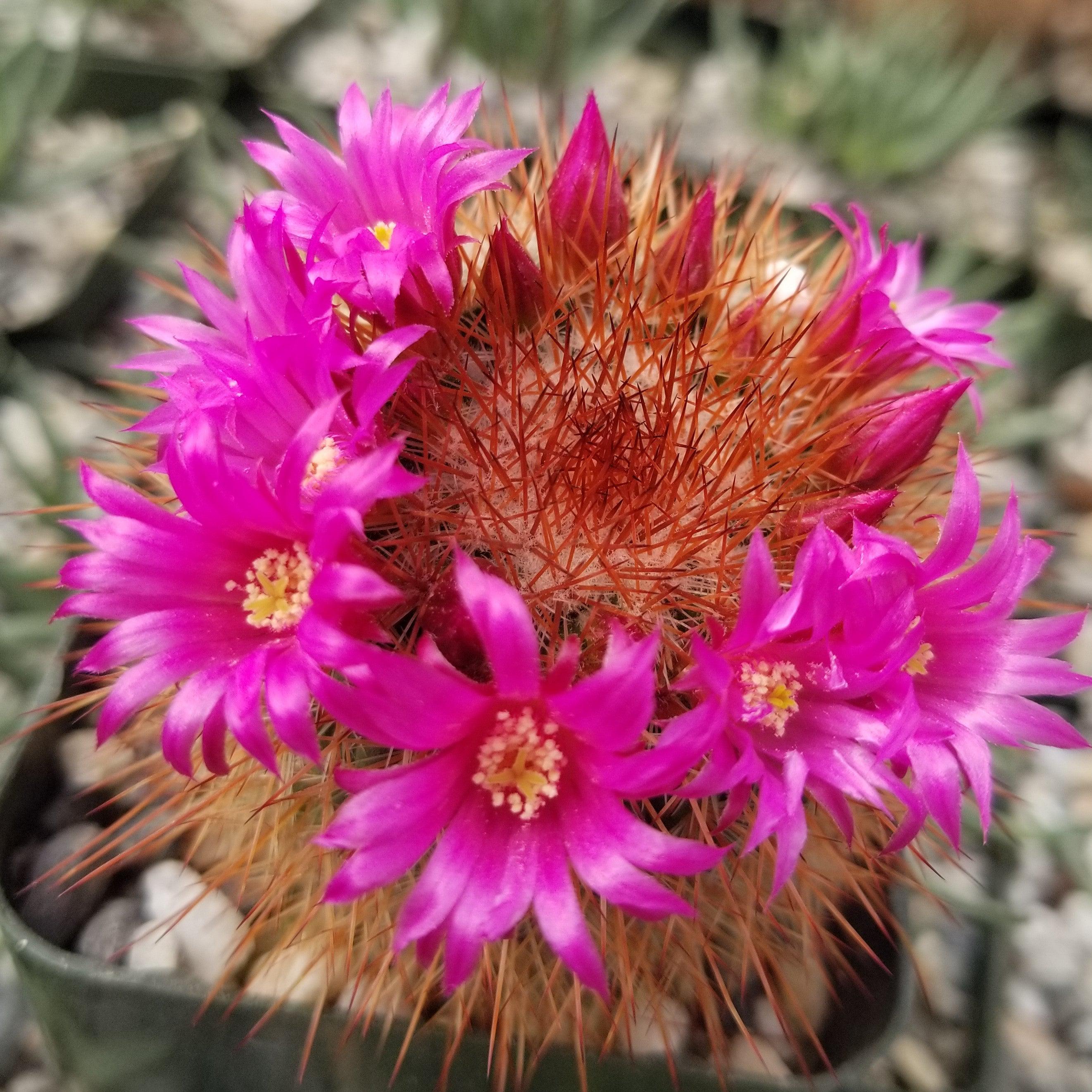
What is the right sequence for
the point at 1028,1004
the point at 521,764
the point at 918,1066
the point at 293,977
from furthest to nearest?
1. the point at 1028,1004
2. the point at 918,1066
3. the point at 293,977
4. the point at 521,764

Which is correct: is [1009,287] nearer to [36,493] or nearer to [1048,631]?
[1048,631]

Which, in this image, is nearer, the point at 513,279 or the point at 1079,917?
the point at 513,279

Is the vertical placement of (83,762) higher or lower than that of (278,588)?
lower

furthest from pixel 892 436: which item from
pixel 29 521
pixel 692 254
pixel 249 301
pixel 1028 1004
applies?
pixel 29 521

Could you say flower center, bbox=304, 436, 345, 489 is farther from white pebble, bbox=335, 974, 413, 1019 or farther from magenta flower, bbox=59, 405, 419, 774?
white pebble, bbox=335, 974, 413, 1019

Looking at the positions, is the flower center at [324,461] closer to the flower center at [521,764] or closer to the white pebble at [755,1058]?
the flower center at [521,764]

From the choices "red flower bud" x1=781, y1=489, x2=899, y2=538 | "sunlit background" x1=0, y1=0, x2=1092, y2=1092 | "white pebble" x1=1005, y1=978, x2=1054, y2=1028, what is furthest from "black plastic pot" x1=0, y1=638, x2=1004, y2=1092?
"white pebble" x1=1005, y1=978, x2=1054, y2=1028

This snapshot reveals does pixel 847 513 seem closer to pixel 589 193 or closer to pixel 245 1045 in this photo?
pixel 589 193
